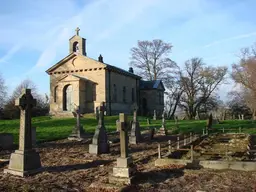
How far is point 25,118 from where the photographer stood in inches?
352

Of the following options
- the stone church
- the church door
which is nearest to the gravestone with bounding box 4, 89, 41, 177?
the stone church

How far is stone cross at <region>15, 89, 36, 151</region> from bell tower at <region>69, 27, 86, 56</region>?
2913 centimetres

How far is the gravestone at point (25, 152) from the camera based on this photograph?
8469 millimetres

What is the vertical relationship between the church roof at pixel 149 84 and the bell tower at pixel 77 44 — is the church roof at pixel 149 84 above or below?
below

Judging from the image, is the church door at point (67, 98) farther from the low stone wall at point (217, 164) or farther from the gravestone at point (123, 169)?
the gravestone at point (123, 169)

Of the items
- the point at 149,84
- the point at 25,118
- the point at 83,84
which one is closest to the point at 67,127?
the point at 83,84

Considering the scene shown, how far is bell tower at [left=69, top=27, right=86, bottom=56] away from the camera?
37.6 m

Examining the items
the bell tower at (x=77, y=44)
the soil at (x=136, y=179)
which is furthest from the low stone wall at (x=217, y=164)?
the bell tower at (x=77, y=44)

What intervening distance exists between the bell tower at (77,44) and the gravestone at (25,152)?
95.8 ft

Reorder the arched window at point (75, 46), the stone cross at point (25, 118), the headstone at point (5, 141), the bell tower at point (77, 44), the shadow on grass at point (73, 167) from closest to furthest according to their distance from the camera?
the stone cross at point (25, 118)
the shadow on grass at point (73, 167)
the headstone at point (5, 141)
the bell tower at point (77, 44)
the arched window at point (75, 46)

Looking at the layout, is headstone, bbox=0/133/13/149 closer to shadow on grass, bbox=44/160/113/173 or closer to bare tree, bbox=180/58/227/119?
shadow on grass, bbox=44/160/113/173

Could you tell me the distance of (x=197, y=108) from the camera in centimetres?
5412

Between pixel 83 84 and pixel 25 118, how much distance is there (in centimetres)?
2723

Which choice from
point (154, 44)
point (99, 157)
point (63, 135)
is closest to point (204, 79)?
point (154, 44)
